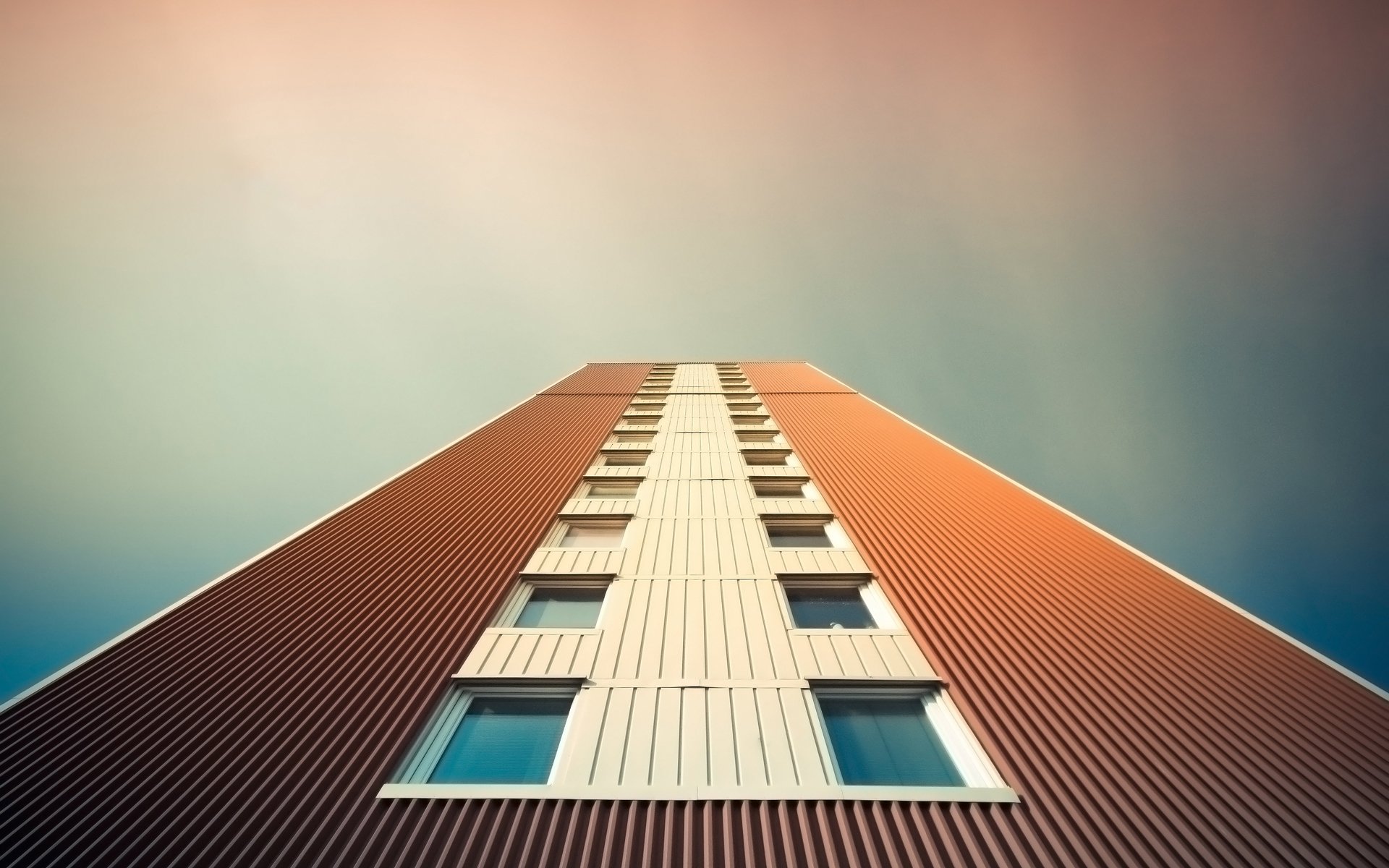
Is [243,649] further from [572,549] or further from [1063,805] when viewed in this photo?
[1063,805]

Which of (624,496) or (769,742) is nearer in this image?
(769,742)

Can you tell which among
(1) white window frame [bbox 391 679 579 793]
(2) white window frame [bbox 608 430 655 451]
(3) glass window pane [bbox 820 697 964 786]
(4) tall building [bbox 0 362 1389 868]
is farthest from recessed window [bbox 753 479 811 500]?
(1) white window frame [bbox 391 679 579 793]

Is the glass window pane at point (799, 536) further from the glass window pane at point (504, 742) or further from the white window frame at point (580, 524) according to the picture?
the glass window pane at point (504, 742)

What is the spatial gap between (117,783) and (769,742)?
613cm

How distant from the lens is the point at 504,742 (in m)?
6.13

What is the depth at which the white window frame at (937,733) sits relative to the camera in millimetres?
5484

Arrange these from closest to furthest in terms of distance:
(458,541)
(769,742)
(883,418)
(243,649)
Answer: (769,742) → (243,649) → (458,541) → (883,418)

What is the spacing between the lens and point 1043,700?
6.51 meters

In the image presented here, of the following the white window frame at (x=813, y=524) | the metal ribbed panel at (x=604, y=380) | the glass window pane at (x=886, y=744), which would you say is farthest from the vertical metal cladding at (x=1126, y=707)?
the metal ribbed panel at (x=604, y=380)

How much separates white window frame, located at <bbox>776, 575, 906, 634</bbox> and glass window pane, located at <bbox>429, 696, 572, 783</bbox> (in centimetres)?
345

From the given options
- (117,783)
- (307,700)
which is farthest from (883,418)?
(117,783)

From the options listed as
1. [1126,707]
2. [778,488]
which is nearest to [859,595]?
[1126,707]

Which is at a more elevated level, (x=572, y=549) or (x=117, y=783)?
(x=572, y=549)

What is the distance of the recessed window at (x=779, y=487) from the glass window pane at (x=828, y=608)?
4.48 meters
